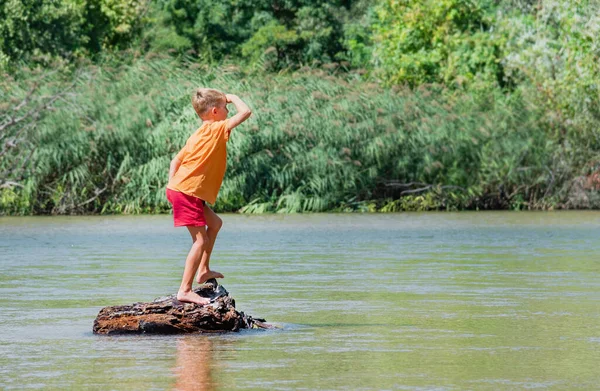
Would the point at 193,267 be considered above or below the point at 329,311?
above

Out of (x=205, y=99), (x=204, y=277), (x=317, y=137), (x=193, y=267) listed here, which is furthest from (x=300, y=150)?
(x=193, y=267)

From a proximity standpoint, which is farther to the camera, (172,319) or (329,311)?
(329,311)

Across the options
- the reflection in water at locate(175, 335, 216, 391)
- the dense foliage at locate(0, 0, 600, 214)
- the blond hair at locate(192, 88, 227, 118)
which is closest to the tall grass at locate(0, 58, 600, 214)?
the dense foliage at locate(0, 0, 600, 214)

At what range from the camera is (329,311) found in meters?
10.2

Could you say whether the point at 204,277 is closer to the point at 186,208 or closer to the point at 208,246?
the point at 208,246

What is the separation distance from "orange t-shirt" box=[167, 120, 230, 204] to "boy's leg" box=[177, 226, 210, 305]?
0.80ft

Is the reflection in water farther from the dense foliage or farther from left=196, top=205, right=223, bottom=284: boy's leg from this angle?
the dense foliage

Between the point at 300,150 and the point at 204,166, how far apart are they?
2027 cm

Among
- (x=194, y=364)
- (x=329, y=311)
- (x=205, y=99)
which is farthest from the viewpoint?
(x=329, y=311)

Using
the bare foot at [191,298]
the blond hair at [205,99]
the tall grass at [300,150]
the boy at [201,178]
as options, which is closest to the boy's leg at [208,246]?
the boy at [201,178]

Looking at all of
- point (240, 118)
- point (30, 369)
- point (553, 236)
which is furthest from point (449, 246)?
point (30, 369)

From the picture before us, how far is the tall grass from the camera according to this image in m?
28.8

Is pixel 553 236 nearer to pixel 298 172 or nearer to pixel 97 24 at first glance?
pixel 298 172

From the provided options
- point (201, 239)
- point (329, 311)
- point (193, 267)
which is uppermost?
point (201, 239)
